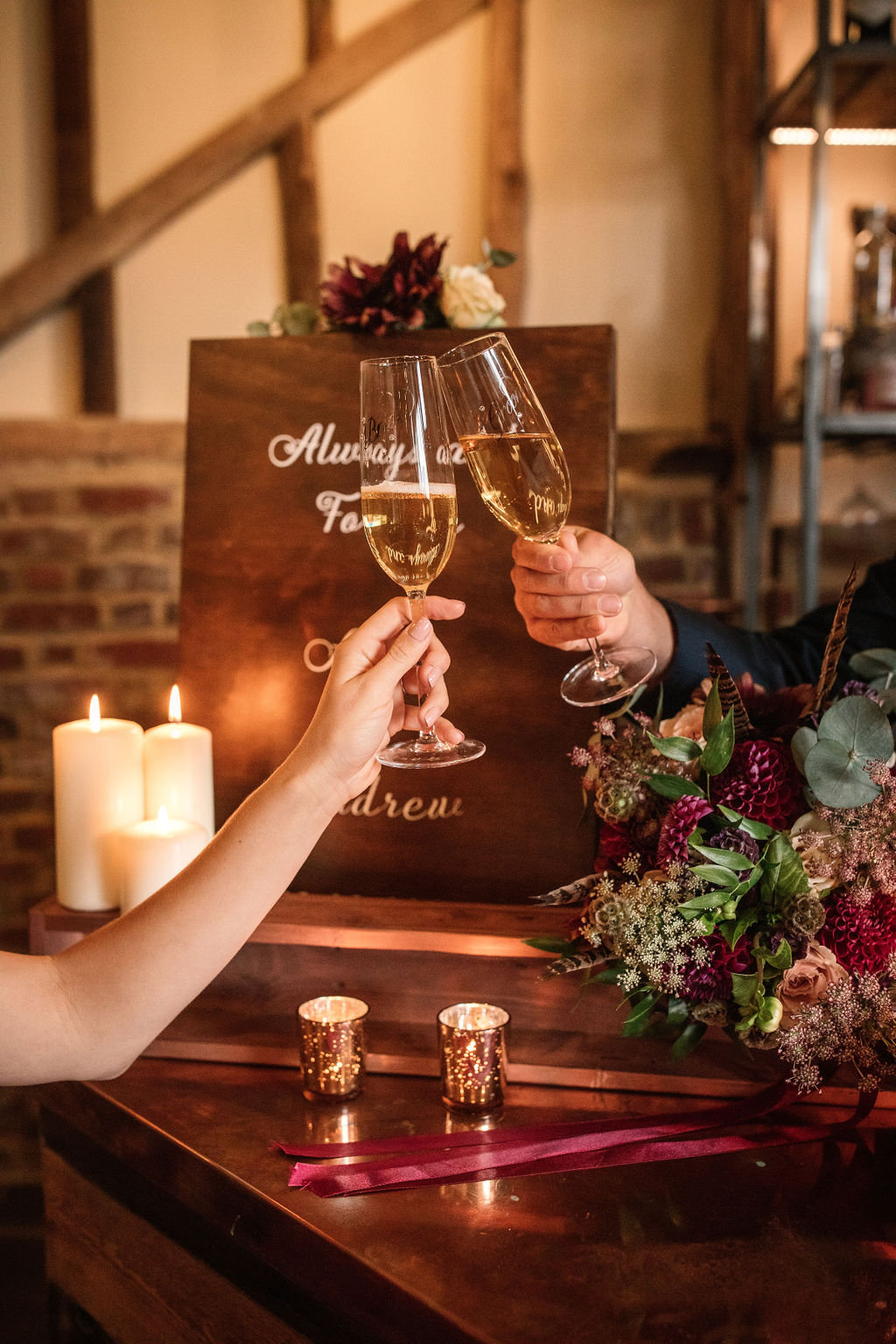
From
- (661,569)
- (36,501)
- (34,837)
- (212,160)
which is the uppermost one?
(212,160)

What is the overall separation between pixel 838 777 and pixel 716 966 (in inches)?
6.6

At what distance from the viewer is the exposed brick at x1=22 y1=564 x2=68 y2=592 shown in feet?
6.96

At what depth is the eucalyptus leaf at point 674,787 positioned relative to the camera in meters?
0.84

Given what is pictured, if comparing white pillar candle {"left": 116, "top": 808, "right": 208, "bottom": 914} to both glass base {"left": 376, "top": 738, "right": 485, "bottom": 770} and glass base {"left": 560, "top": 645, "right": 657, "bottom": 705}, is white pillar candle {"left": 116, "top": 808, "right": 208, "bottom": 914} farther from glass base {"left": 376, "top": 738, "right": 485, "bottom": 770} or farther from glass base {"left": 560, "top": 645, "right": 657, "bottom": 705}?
glass base {"left": 560, "top": 645, "right": 657, "bottom": 705}

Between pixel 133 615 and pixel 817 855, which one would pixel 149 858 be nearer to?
pixel 817 855

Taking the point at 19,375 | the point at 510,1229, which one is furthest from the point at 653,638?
the point at 19,375

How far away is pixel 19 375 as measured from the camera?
7.00ft

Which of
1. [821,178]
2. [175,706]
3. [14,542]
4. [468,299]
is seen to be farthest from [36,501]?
[821,178]

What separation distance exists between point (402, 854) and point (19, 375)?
1470mm

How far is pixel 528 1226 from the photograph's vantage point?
29.8 inches

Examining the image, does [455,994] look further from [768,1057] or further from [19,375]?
[19,375]

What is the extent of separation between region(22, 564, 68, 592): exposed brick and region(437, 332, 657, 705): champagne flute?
4.52ft

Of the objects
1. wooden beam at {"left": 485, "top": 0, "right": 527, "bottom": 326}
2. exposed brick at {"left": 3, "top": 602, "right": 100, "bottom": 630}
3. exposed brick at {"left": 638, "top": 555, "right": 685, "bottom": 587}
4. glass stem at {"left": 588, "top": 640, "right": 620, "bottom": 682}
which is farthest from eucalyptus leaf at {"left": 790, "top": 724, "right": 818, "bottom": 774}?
exposed brick at {"left": 3, "top": 602, "right": 100, "bottom": 630}

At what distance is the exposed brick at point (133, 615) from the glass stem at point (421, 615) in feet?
4.14
